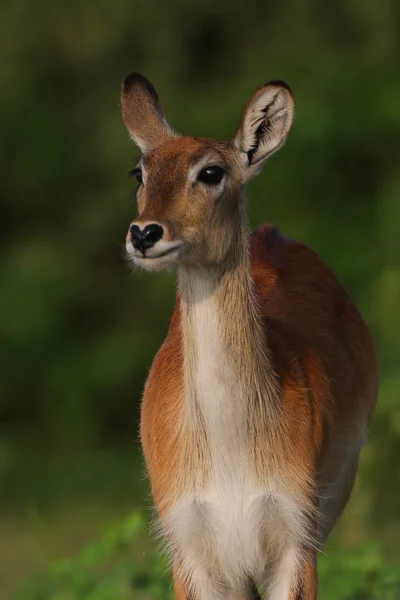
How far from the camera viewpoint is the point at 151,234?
6.23 m

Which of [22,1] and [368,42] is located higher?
[22,1]

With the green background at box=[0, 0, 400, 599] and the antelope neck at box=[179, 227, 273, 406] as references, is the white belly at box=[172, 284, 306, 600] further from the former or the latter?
the green background at box=[0, 0, 400, 599]

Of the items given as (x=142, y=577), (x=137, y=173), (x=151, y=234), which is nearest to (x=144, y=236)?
(x=151, y=234)

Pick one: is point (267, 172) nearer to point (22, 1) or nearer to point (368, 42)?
point (368, 42)

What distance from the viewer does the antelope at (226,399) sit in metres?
6.61

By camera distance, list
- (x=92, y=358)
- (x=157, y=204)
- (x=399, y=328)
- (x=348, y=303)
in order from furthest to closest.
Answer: (x=92, y=358) < (x=399, y=328) < (x=348, y=303) < (x=157, y=204)

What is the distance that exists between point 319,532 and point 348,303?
145 cm

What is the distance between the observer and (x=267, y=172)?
17.0 meters

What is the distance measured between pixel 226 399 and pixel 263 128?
3.55 feet

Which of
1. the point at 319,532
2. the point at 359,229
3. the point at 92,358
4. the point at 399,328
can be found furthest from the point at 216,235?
the point at 92,358

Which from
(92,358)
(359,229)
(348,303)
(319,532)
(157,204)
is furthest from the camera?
(92,358)

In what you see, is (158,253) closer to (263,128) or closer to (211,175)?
(211,175)

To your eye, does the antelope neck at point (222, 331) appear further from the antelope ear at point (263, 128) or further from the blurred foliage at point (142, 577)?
the blurred foliage at point (142, 577)

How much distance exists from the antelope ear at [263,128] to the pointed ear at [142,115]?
41cm
